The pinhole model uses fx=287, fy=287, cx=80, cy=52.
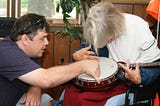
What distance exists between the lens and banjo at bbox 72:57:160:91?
1720 mm

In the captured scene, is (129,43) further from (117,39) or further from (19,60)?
(19,60)

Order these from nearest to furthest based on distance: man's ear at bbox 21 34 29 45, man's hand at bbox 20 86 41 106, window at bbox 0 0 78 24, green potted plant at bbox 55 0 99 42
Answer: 1. man's ear at bbox 21 34 29 45
2. man's hand at bbox 20 86 41 106
3. green potted plant at bbox 55 0 99 42
4. window at bbox 0 0 78 24

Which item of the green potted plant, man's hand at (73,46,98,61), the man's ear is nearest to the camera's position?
the man's ear

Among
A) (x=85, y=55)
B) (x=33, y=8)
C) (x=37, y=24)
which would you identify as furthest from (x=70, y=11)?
(x=37, y=24)

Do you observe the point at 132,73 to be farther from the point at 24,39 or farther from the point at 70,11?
the point at 70,11

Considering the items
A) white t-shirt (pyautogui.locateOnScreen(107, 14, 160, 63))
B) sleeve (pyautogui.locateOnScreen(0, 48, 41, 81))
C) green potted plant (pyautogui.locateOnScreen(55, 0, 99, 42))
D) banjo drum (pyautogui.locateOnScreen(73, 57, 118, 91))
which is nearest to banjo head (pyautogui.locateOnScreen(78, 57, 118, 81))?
banjo drum (pyautogui.locateOnScreen(73, 57, 118, 91))

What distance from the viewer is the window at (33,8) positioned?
2926 mm

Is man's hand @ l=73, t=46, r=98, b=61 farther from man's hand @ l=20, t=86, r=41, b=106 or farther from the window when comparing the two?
the window

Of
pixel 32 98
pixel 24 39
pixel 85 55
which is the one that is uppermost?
pixel 24 39

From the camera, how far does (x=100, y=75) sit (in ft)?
5.68

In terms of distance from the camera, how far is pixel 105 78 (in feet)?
5.62

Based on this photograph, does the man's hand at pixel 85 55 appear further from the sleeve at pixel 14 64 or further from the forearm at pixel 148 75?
the sleeve at pixel 14 64

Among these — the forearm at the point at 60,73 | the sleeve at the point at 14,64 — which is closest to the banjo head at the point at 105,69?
the forearm at the point at 60,73

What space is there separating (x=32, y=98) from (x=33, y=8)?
1352mm
